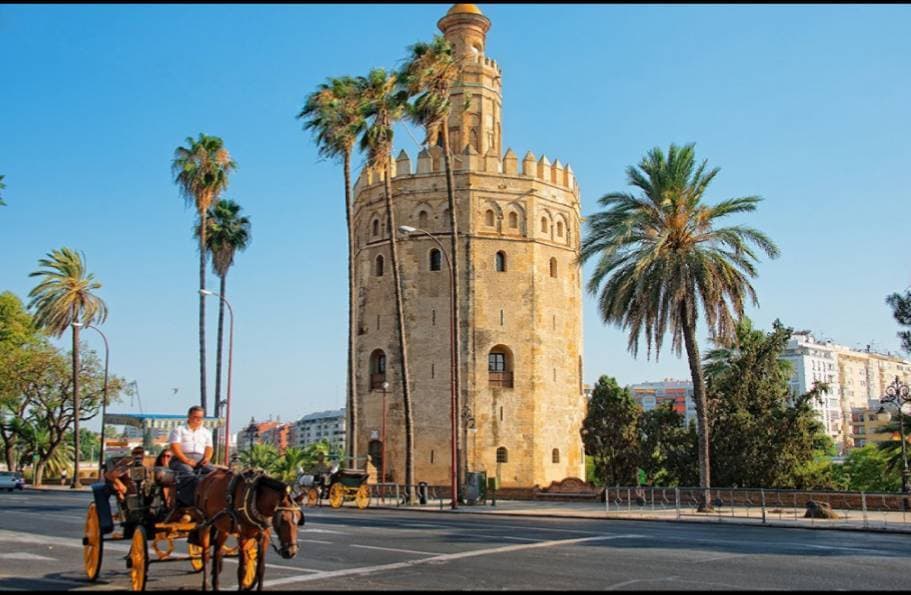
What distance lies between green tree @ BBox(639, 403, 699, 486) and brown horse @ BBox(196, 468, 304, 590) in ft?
97.0

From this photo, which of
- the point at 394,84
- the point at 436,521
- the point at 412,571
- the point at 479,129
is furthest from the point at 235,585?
the point at 479,129

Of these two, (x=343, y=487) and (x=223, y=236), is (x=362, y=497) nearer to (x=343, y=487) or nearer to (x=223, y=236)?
(x=343, y=487)

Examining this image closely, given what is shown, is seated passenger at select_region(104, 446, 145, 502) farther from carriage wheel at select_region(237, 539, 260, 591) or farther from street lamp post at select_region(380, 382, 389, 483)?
street lamp post at select_region(380, 382, 389, 483)

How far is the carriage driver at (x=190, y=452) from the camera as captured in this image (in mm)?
10102

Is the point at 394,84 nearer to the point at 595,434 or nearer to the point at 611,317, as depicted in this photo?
the point at 611,317

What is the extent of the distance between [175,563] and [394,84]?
26487 millimetres

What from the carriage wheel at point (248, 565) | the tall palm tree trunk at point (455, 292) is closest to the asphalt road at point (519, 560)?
the carriage wheel at point (248, 565)

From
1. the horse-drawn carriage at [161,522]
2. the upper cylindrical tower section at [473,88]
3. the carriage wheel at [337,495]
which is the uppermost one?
the upper cylindrical tower section at [473,88]

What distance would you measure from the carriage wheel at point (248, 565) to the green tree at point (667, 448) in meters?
29.2

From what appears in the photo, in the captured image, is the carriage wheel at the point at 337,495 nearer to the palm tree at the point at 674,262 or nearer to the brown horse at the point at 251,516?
the palm tree at the point at 674,262

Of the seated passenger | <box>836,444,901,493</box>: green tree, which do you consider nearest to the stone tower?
<box>836,444,901,493</box>: green tree

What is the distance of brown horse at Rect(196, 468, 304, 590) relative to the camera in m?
8.93

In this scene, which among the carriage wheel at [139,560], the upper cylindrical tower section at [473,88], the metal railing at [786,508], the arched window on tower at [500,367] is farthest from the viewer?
the upper cylindrical tower section at [473,88]

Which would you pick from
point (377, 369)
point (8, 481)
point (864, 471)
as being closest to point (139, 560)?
point (377, 369)
